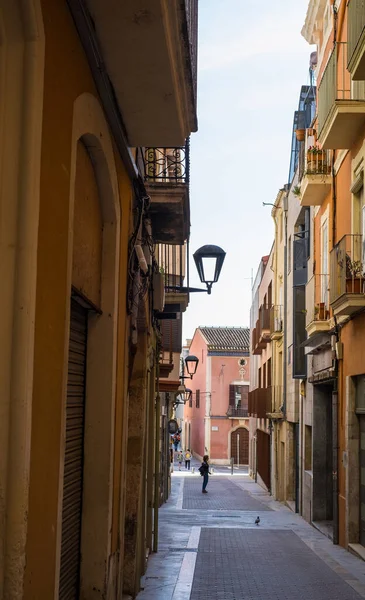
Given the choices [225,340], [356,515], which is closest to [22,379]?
[356,515]

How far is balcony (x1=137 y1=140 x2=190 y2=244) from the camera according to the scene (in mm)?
10359

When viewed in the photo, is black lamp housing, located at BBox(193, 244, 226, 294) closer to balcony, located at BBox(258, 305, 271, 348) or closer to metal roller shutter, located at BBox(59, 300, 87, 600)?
metal roller shutter, located at BBox(59, 300, 87, 600)

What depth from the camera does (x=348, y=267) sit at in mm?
13180

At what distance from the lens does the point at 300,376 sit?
21750 millimetres

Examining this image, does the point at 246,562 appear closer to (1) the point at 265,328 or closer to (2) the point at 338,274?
(2) the point at 338,274

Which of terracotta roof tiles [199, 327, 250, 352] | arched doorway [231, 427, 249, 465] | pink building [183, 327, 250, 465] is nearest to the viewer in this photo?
arched doorway [231, 427, 249, 465]

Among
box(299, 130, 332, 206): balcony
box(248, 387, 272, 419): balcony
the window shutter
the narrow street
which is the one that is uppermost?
box(299, 130, 332, 206): balcony

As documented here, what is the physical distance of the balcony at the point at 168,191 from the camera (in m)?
10.4

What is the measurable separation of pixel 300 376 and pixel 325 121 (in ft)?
29.9

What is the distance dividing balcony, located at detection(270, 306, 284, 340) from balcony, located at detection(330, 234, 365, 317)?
14654 millimetres

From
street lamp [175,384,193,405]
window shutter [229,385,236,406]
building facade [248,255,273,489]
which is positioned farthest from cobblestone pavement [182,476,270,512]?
window shutter [229,385,236,406]

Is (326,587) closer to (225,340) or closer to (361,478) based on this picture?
(361,478)

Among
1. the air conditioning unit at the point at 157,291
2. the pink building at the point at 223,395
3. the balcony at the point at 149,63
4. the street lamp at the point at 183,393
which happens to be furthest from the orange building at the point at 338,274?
the pink building at the point at 223,395

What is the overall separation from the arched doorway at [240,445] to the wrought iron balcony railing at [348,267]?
47.0m
